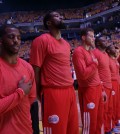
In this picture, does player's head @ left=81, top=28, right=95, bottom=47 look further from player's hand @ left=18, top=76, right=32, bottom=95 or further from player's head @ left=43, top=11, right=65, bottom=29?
player's hand @ left=18, top=76, right=32, bottom=95

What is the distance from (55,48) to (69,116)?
73 cm

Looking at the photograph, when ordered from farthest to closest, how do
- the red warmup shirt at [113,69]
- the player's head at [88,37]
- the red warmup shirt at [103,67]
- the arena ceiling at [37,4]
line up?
the arena ceiling at [37,4] → the red warmup shirt at [113,69] → the red warmup shirt at [103,67] → the player's head at [88,37]

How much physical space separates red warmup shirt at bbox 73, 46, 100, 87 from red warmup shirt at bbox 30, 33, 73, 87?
62 cm

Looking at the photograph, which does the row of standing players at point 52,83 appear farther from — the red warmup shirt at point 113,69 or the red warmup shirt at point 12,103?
the red warmup shirt at point 113,69

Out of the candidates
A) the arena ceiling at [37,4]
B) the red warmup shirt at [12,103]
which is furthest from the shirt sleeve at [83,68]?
the arena ceiling at [37,4]

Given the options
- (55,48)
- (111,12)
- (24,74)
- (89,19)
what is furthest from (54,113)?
(89,19)

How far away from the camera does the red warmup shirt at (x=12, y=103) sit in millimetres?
1884

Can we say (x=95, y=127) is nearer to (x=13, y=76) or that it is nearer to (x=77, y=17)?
(x=13, y=76)

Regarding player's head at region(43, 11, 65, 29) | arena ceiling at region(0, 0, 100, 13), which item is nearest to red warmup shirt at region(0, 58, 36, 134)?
player's head at region(43, 11, 65, 29)

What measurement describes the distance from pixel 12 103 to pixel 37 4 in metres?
31.3

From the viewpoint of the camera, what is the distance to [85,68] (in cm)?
350

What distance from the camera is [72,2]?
32.8m

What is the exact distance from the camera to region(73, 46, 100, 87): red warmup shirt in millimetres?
3494

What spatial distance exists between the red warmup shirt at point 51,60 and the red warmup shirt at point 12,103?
2.62ft
